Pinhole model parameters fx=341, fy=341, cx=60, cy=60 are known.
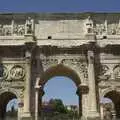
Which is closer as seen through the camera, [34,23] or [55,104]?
[34,23]

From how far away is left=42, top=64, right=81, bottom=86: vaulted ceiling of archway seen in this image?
65.3ft

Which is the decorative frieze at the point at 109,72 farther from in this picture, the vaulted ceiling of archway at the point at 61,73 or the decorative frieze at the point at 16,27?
the decorative frieze at the point at 16,27

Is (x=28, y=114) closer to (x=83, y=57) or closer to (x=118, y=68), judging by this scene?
(x=83, y=57)

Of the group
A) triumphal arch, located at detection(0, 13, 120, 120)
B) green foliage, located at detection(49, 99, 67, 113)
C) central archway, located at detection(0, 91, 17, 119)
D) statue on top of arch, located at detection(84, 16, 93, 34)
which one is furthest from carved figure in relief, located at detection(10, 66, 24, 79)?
green foliage, located at detection(49, 99, 67, 113)

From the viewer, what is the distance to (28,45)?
63.9 feet

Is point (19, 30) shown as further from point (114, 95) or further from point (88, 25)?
point (114, 95)

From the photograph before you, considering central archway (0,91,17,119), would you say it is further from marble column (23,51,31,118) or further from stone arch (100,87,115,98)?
stone arch (100,87,115,98)

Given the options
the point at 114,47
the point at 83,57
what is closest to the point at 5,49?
the point at 83,57

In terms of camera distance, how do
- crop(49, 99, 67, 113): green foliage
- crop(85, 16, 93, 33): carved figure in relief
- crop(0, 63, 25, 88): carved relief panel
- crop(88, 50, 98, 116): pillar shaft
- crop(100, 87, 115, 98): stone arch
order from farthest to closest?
crop(49, 99, 67, 113): green foliage
crop(85, 16, 93, 33): carved figure in relief
crop(0, 63, 25, 88): carved relief panel
crop(100, 87, 115, 98): stone arch
crop(88, 50, 98, 116): pillar shaft

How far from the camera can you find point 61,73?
21.2 meters

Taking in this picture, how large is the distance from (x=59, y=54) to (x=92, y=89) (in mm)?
2858

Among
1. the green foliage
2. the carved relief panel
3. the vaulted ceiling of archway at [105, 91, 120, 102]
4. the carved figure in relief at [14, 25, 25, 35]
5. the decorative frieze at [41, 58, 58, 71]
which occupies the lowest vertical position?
the green foliage

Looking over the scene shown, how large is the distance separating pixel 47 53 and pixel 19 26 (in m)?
2.45

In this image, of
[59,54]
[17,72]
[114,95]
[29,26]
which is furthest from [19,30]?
[114,95]
